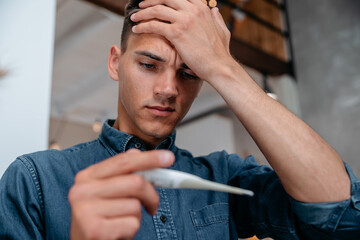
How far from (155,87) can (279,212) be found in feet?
1.53

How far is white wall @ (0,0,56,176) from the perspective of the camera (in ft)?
3.80

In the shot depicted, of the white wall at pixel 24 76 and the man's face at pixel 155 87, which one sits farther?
the white wall at pixel 24 76

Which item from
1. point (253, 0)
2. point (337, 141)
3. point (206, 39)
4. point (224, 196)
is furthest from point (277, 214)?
point (253, 0)

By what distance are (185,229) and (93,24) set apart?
3.12 meters

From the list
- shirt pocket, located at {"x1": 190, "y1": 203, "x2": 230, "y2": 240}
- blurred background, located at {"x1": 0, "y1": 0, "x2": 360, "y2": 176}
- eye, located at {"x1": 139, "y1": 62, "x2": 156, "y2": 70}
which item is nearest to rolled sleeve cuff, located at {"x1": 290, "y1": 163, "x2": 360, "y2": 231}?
shirt pocket, located at {"x1": 190, "y1": 203, "x2": 230, "y2": 240}

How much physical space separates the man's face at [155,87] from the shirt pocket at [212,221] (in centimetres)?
24

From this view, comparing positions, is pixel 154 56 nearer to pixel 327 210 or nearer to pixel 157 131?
pixel 157 131

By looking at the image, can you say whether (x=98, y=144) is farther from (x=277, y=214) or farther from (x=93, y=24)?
(x=93, y=24)

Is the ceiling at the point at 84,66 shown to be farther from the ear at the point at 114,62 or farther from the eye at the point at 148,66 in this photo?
the eye at the point at 148,66

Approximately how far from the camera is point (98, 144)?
1.00m

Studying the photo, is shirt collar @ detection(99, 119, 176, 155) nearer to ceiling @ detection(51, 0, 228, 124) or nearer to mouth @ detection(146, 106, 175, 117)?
mouth @ detection(146, 106, 175, 117)

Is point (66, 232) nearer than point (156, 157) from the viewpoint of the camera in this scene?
No

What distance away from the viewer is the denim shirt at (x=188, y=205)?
76cm

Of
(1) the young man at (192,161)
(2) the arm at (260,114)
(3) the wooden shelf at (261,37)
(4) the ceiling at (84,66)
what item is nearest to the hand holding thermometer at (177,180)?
(1) the young man at (192,161)
